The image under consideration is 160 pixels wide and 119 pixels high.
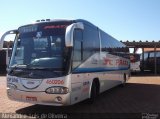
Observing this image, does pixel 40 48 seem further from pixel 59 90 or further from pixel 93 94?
pixel 93 94

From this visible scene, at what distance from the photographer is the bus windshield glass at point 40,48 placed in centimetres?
915

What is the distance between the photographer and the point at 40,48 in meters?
9.45

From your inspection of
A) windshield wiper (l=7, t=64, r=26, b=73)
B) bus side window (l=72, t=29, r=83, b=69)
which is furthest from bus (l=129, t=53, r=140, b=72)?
windshield wiper (l=7, t=64, r=26, b=73)

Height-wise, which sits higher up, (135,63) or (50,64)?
(50,64)

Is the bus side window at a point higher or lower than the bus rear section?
higher

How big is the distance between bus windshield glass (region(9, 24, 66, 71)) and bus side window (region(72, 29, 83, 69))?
44 centimetres

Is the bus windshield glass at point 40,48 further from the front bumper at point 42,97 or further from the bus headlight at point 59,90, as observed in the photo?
the front bumper at point 42,97

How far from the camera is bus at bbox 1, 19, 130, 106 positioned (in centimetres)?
894

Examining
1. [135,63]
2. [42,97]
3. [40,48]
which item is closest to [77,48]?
[40,48]

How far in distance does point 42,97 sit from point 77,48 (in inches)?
74.3

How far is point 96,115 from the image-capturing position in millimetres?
9461

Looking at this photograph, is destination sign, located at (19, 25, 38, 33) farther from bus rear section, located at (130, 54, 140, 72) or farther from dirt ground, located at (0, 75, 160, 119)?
bus rear section, located at (130, 54, 140, 72)

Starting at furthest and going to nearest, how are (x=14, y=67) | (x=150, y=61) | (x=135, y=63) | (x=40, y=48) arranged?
(x=150, y=61) < (x=135, y=63) < (x=14, y=67) < (x=40, y=48)

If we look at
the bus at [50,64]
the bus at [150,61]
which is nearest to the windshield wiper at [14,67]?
the bus at [50,64]
